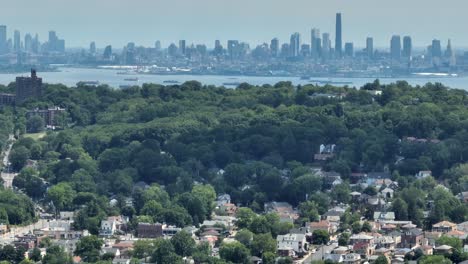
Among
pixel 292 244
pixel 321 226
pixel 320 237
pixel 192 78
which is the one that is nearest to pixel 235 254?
pixel 292 244

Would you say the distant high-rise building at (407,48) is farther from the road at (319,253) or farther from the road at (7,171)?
the road at (319,253)

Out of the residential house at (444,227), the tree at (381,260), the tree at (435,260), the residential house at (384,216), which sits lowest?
the residential house at (384,216)

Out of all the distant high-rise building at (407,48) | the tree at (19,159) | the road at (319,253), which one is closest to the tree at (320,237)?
the road at (319,253)

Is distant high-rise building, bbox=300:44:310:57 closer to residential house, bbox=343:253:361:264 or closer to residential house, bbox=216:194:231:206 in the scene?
residential house, bbox=216:194:231:206

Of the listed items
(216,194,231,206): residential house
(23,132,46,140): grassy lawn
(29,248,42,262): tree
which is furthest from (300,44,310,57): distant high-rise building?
(29,248,42,262): tree

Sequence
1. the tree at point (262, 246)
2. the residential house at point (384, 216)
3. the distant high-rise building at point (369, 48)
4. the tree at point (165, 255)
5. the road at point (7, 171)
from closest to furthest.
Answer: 1. the tree at point (165, 255)
2. the tree at point (262, 246)
3. the residential house at point (384, 216)
4. the road at point (7, 171)
5. the distant high-rise building at point (369, 48)
